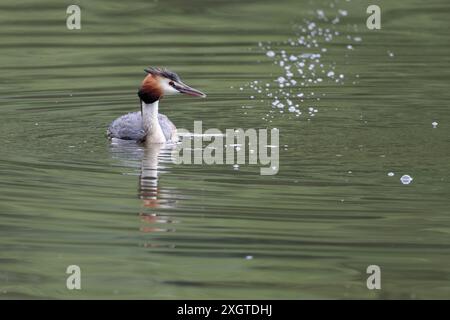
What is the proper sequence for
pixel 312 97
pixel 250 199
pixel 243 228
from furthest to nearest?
pixel 312 97 → pixel 250 199 → pixel 243 228

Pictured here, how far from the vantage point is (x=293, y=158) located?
1162 centimetres

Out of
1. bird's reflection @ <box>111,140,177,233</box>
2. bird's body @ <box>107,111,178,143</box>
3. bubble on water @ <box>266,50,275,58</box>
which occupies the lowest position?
bird's reflection @ <box>111,140,177,233</box>

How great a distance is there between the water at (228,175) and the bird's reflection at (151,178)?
1.0 inches

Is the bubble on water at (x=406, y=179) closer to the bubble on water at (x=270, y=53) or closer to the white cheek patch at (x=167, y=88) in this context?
the white cheek patch at (x=167, y=88)

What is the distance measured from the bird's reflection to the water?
2 cm

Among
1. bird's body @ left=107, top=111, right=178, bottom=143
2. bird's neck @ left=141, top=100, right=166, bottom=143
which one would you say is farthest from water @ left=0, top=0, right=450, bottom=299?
bird's neck @ left=141, top=100, right=166, bottom=143

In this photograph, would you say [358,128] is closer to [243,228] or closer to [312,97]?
[312,97]

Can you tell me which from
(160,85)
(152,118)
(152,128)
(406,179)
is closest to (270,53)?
(160,85)

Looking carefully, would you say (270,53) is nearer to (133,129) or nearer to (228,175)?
(133,129)

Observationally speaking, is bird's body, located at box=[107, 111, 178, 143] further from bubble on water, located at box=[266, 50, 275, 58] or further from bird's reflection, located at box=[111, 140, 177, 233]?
bubble on water, located at box=[266, 50, 275, 58]

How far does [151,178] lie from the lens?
11117mm

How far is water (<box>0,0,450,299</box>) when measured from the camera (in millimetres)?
8680
